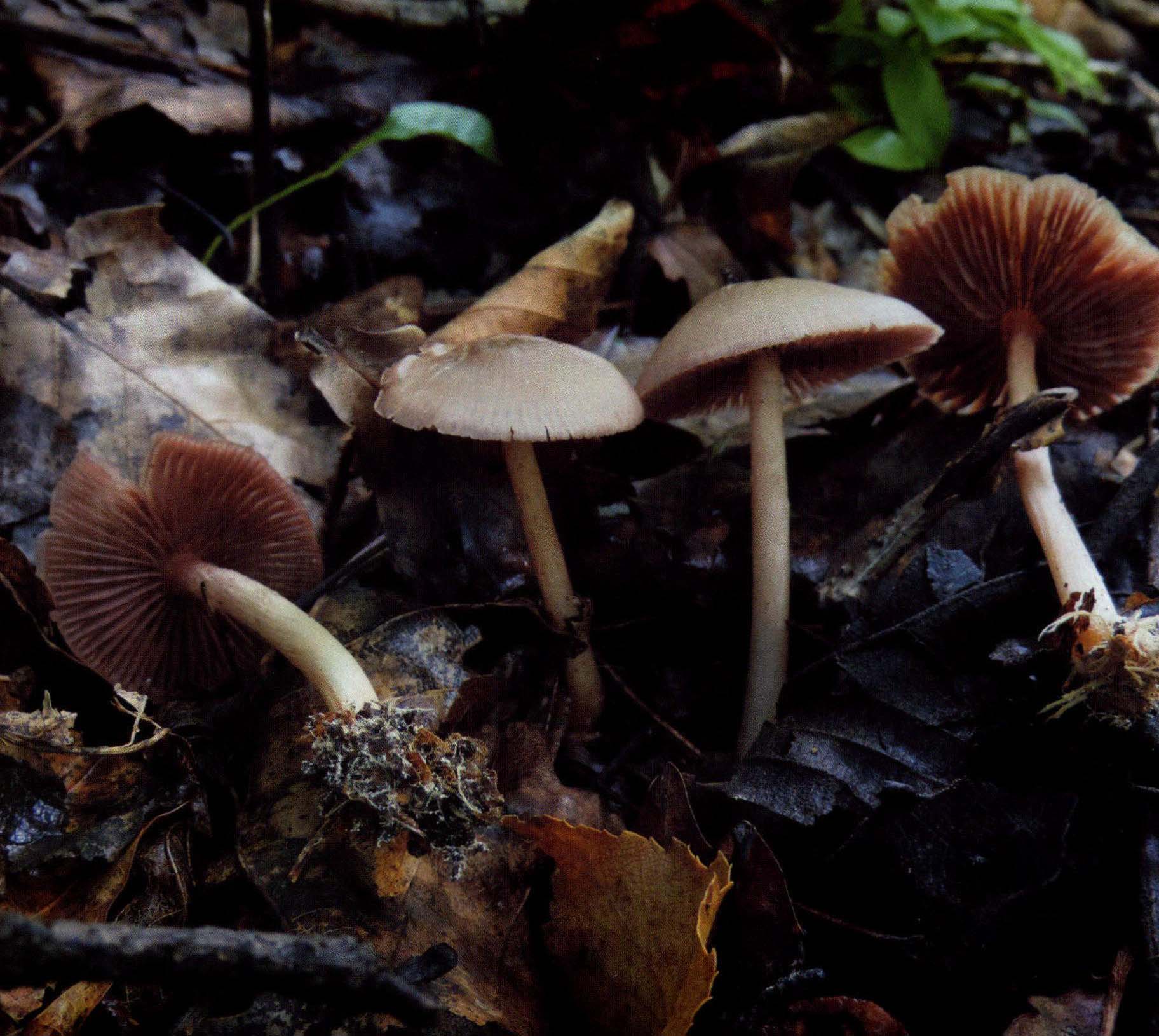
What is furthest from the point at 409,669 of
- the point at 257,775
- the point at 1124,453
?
the point at 1124,453

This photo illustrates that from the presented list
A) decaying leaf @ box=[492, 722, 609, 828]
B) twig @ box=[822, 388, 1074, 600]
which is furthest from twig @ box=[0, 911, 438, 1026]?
twig @ box=[822, 388, 1074, 600]

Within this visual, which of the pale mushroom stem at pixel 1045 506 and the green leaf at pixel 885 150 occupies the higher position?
the green leaf at pixel 885 150

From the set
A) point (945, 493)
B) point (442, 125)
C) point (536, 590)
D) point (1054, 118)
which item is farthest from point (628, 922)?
point (1054, 118)

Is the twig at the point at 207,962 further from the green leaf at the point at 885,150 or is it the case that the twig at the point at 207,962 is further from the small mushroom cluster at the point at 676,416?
the green leaf at the point at 885,150

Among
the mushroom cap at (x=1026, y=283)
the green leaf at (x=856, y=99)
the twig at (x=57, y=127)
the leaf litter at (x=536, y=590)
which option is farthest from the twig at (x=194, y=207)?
the green leaf at (x=856, y=99)

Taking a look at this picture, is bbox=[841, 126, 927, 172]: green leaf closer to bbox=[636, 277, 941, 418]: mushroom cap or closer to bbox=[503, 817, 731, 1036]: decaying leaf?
bbox=[636, 277, 941, 418]: mushroom cap

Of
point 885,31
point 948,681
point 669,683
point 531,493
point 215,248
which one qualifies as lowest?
point 669,683

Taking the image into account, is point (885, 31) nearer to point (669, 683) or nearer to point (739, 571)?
point (739, 571)
